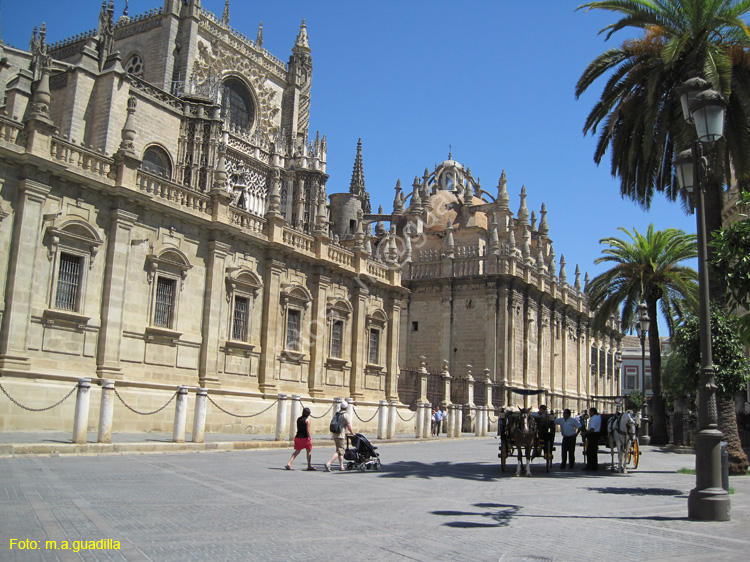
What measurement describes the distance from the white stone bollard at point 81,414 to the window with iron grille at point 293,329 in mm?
10297

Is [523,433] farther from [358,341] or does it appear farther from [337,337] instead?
[358,341]

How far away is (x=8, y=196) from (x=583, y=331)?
46015mm

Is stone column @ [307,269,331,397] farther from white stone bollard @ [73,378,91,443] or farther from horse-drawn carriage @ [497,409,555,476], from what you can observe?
white stone bollard @ [73,378,91,443]

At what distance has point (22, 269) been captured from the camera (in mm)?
16062

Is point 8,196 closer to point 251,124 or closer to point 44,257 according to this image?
point 44,257

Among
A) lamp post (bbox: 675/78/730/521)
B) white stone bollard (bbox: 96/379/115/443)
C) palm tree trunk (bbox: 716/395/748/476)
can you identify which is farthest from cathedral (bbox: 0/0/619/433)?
palm tree trunk (bbox: 716/395/748/476)

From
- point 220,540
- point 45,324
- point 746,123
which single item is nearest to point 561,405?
point 746,123

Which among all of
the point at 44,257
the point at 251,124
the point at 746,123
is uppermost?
the point at 251,124

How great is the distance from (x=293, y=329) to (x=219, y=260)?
14.4 feet

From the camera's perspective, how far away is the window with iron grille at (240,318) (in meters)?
22.3

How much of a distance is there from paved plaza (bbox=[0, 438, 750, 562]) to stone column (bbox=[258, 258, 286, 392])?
891 centimetres

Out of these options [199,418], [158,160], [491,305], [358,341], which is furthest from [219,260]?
[491,305]

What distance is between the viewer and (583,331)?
54312mm

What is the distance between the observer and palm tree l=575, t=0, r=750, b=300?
52.1ft
